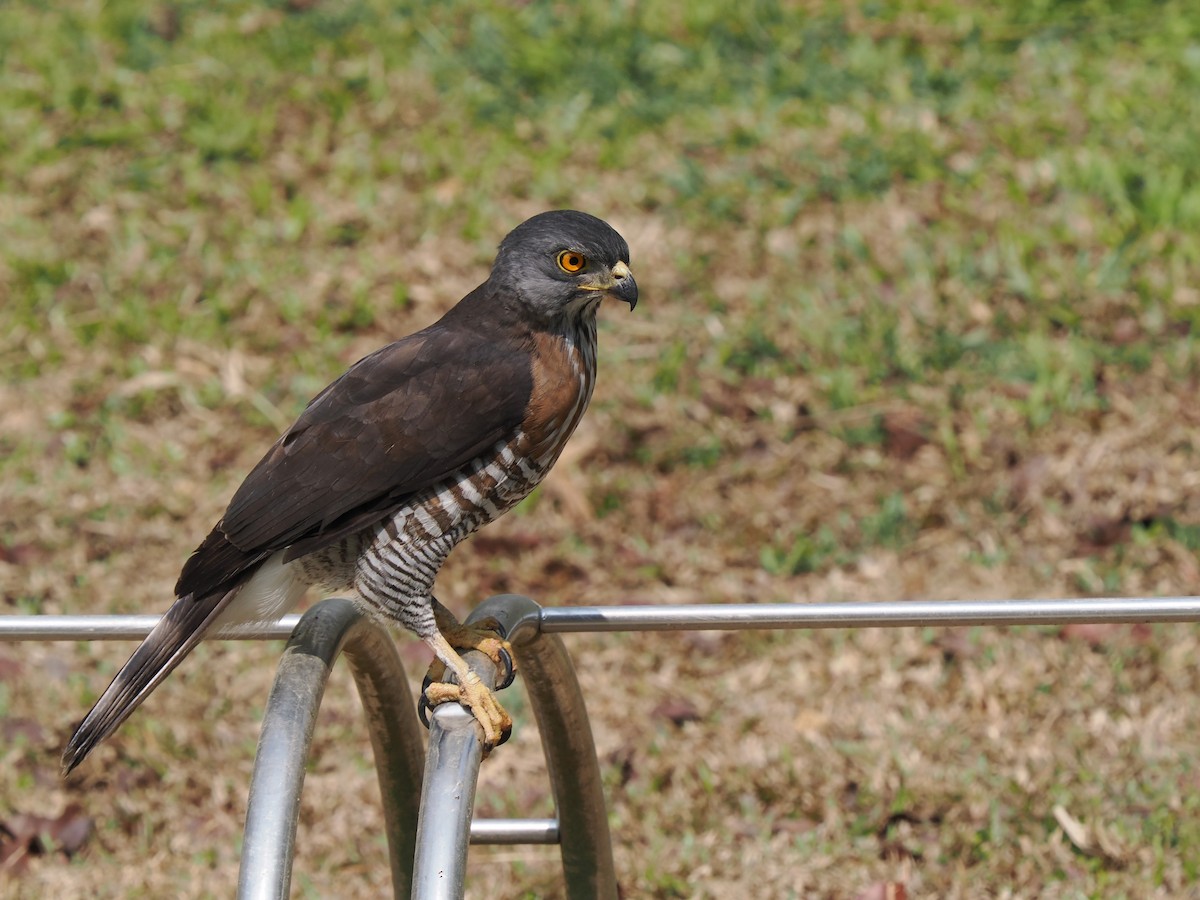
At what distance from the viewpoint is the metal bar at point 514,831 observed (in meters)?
2.90

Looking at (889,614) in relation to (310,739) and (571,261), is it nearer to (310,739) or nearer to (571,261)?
(310,739)

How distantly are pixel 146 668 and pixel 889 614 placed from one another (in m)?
1.36

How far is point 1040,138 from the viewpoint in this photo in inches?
253

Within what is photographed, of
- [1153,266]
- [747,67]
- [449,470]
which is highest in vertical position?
[747,67]

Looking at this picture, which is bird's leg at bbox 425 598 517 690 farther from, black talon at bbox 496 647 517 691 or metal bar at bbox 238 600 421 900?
metal bar at bbox 238 600 421 900

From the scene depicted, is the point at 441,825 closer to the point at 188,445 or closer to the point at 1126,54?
the point at 188,445

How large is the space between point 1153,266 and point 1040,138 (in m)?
1.00

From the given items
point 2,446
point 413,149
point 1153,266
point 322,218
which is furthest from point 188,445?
point 1153,266

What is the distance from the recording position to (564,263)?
3061 millimetres

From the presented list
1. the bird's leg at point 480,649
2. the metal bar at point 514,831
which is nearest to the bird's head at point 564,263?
the bird's leg at point 480,649

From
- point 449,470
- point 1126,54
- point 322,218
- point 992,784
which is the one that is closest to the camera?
point 449,470

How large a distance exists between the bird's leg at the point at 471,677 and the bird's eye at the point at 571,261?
76 cm

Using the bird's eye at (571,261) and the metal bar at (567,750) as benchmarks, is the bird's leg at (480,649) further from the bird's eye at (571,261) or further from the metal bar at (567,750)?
the bird's eye at (571,261)

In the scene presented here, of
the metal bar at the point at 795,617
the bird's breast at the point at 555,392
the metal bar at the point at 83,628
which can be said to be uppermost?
the bird's breast at the point at 555,392
